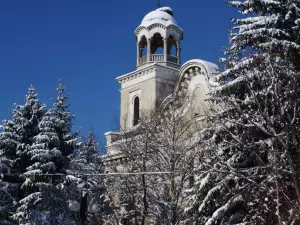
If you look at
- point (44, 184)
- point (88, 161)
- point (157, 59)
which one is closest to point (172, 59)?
point (157, 59)

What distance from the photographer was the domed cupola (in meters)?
33.0

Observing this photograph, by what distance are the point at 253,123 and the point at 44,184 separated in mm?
13151

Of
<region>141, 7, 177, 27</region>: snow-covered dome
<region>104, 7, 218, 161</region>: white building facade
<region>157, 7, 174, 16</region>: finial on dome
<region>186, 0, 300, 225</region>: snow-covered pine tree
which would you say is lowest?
<region>186, 0, 300, 225</region>: snow-covered pine tree

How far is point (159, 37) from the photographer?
112ft

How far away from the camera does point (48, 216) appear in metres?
22.6

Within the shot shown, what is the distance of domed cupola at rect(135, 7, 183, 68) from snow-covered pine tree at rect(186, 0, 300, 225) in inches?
660

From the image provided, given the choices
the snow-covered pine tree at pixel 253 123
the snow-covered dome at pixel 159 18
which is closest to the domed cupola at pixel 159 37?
the snow-covered dome at pixel 159 18

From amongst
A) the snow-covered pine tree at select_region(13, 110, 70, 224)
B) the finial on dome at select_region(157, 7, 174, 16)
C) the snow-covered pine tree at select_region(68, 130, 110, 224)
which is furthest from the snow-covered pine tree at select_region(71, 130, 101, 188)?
the finial on dome at select_region(157, 7, 174, 16)

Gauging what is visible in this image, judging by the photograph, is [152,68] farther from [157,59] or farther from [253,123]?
[253,123]

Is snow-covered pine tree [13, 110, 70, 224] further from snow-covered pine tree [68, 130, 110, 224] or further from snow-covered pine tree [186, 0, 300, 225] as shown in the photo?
snow-covered pine tree [186, 0, 300, 225]

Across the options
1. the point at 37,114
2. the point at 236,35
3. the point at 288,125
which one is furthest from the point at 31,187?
the point at 288,125

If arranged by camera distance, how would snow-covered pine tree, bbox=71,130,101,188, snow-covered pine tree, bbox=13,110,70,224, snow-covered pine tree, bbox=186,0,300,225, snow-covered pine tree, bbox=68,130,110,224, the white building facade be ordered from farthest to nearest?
the white building facade, snow-covered pine tree, bbox=71,130,101,188, snow-covered pine tree, bbox=68,130,110,224, snow-covered pine tree, bbox=13,110,70,224, snow-covered pine tree, bbox=186,0,300,225

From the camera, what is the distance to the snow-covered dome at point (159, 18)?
33.3m

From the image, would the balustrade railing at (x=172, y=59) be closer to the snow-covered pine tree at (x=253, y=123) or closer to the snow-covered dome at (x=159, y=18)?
the snow-covered dome at (x=159, y=18)
